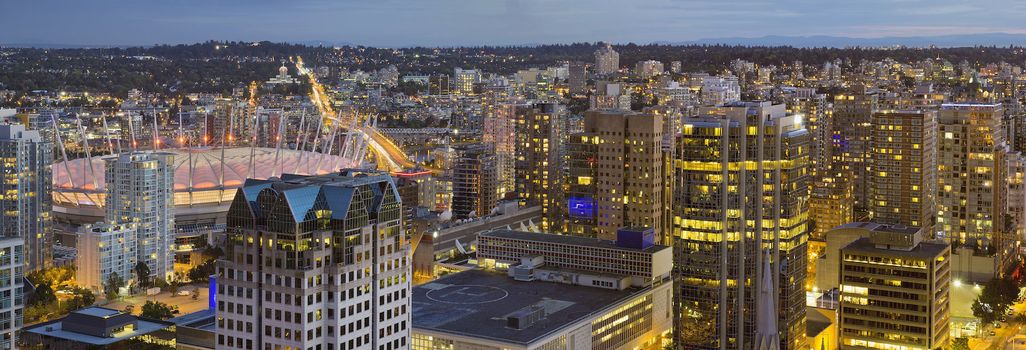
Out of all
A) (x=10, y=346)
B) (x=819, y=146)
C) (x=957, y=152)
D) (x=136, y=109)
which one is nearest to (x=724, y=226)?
(x=10, y=346)

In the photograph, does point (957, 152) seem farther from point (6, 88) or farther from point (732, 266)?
point (6, 88)

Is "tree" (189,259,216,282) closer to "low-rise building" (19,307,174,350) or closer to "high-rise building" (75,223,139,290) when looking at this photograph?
"high-rise building" (75,223,139,290)

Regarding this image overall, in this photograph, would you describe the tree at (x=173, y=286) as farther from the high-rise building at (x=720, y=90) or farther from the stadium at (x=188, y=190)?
the high-rise building at (x=720, y=90)

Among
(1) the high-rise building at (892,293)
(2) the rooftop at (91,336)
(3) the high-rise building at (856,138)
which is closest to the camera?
(2) the rooftop at (91,336)

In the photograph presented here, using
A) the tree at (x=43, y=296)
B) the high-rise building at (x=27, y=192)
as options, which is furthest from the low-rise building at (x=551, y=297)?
the high-rise building at (x=27, y=192)

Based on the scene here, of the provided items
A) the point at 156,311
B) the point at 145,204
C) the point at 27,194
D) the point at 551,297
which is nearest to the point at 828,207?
the point at 551,297
